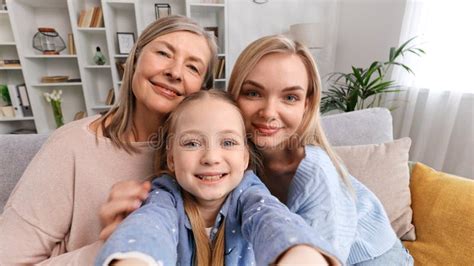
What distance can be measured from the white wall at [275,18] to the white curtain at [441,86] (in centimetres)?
106

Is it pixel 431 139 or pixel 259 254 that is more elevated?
pixel 259 254

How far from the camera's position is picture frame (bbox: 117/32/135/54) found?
2.71 meters

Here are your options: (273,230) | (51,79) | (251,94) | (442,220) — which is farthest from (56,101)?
(442,220)

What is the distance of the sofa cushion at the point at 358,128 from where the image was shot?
129 cm

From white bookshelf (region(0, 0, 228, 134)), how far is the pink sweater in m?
2.14

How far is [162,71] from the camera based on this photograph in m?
0.80

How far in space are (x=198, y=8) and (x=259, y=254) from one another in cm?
286

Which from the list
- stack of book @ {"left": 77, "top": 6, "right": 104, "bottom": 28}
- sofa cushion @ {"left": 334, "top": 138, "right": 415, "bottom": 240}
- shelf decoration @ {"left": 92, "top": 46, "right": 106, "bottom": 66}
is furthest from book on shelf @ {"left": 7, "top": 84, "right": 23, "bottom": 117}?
sofa cushion @ {"left": 334, "top": 138, "right": 415, "bottom": 240}

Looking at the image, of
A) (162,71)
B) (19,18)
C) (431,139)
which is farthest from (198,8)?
(431,139)

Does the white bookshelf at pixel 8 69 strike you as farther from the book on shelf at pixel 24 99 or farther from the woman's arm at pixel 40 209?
the woman's arm at pixel 40 209

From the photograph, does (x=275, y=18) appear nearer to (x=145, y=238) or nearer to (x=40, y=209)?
(x=40, y=209)

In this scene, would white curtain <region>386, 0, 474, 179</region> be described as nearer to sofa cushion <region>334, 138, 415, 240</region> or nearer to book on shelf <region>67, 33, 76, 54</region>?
sofa cushion <region>334, 138, 415, 240</region>

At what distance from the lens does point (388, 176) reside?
45.1 inches

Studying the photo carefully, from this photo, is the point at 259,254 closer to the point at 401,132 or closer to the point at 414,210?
the point at 414,210
